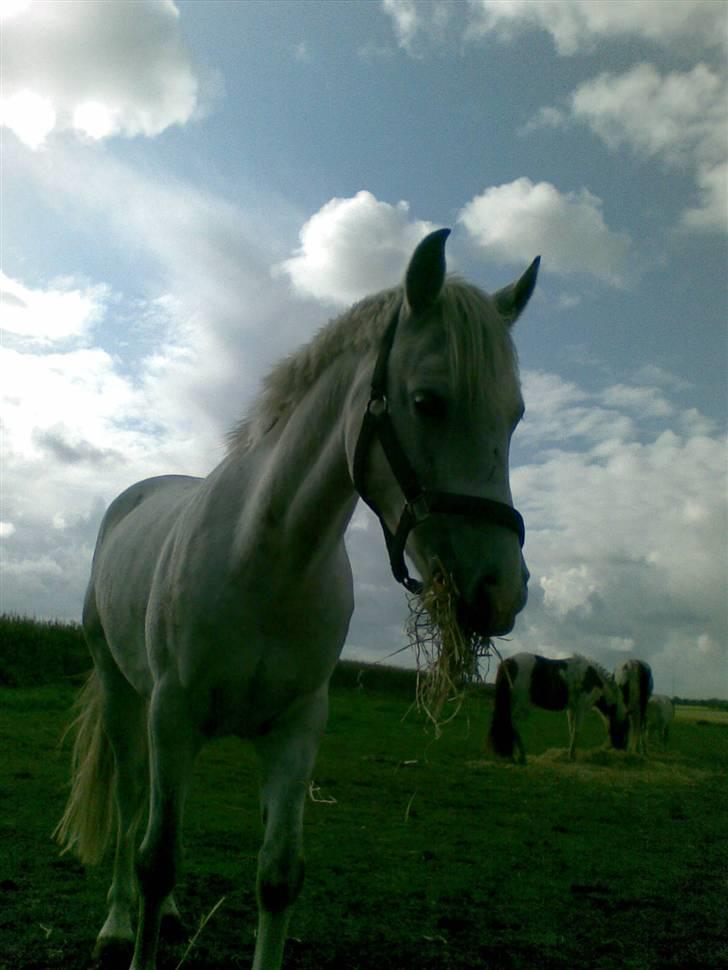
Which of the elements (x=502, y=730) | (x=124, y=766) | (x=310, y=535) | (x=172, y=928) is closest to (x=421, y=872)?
(x=172, y=928)

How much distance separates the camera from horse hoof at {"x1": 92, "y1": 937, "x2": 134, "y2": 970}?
10.5ft

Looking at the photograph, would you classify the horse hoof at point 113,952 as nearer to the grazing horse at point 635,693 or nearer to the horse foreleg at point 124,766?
the horse foreleg at point 124,766

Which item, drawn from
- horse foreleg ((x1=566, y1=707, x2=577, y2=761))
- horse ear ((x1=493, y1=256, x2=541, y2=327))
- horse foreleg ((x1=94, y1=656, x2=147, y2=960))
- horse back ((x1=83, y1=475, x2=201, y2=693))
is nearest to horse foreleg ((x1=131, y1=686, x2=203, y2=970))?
horse back ((x1=83, y1=475, x2=201, y2=693))

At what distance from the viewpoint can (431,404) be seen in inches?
79.5

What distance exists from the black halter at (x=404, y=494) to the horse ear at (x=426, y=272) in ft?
0.36

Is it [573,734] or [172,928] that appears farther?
[573,734]

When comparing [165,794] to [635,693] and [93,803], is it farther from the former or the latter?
[635,693]

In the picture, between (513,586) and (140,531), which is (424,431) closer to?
(513,586)

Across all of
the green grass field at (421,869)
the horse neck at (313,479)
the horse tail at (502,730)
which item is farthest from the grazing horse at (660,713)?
the horse neck at (313,479)

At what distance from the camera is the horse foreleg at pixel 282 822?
8.49ft

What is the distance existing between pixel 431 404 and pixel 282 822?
1529 mm

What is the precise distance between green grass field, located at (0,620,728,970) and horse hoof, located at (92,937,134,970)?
75 mm

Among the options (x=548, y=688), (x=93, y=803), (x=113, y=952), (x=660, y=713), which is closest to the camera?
(x=113, y=952)

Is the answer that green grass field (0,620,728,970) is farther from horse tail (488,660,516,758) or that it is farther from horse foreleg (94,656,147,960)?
horse tail (488,660,516,758)
